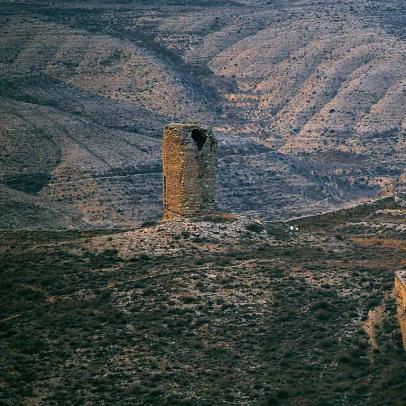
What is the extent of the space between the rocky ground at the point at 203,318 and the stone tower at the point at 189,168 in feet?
2.33

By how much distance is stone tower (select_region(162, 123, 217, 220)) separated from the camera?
3819 centimetres

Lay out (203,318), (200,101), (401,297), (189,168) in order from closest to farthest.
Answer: (401,297), (203,318), (189,168), (200,101)

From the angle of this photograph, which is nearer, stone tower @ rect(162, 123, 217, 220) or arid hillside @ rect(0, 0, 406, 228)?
stone tower @ rect(162, 123, 217, 220)

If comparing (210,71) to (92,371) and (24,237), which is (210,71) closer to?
(24,237)

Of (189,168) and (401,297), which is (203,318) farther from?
(189,168)

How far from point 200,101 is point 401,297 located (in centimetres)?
6512

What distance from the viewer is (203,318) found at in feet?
107

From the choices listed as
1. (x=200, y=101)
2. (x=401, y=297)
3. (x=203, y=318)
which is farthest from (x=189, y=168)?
(x=200, y=101)

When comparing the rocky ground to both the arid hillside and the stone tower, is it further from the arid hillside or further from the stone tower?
the arid hillside

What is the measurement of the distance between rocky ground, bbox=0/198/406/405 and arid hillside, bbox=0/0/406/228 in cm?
2515

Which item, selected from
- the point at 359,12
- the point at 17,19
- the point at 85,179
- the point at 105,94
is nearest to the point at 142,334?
the point at 85,179

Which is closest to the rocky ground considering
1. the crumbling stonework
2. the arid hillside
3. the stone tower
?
the crumbling stonework

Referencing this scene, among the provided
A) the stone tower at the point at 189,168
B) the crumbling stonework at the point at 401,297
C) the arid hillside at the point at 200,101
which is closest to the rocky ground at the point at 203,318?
the crumbling stonework at the point at 401,297

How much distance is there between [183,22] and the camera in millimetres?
112125
